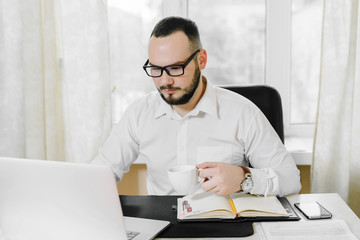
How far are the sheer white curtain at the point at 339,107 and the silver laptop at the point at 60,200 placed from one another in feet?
4.61

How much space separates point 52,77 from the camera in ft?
6.83

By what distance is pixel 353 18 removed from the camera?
1.90m

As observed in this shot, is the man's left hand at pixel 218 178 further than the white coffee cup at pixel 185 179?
Yes

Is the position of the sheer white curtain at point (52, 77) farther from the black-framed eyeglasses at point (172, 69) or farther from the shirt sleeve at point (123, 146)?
the black-framed eyeglasses at point (172, 69)

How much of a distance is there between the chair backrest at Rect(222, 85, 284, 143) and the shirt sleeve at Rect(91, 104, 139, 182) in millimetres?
473

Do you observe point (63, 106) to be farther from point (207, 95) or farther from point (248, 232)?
point (248, 232)

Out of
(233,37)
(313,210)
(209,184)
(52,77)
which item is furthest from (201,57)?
(52,77)

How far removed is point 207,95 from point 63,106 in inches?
37.1

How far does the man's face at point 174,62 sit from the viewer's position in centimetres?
139

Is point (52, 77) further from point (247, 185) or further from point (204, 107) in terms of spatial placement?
point (247, 185)

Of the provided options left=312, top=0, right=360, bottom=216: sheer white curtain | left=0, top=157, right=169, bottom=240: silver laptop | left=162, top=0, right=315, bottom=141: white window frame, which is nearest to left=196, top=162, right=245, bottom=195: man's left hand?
left=0, top=157, right=169, bottom=240: silver laptop

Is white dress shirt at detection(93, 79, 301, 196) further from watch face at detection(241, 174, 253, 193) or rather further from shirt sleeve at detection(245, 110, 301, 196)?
watch face at detection(241, 174, 253, 193)

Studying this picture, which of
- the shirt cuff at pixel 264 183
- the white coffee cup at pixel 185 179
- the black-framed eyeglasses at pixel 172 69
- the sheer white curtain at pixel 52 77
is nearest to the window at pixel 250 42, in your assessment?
the sheer white curtain at pixel 52 77

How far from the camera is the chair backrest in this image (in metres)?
1.59
